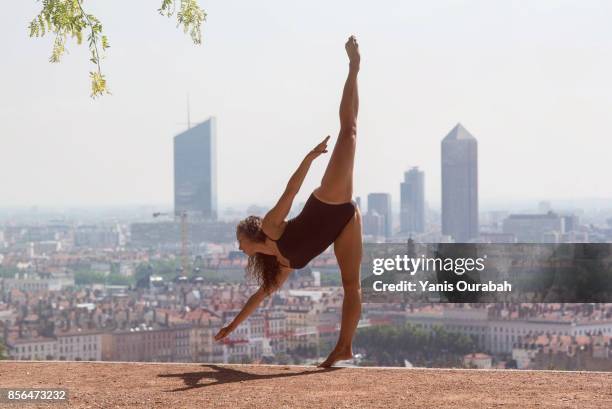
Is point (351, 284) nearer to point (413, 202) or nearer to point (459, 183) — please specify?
point (459, 183)

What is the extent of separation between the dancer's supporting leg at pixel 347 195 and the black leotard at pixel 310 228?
70 millimetres

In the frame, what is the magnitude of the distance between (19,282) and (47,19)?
394ft

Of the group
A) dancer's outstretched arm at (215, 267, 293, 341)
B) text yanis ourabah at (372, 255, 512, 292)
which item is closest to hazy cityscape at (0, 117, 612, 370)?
text yanis ourabah at (372, 255, 512, 292)

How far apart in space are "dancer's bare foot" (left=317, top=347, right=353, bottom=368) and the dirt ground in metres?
0.09

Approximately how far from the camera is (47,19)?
7.56m

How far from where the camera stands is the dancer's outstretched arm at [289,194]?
24.5ft

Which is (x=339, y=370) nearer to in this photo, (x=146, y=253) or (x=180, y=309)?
(x=180, y=309)

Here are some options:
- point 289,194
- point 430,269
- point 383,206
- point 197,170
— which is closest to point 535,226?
point 383,206

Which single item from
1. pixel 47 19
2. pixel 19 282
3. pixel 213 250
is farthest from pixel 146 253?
pixel 47 19

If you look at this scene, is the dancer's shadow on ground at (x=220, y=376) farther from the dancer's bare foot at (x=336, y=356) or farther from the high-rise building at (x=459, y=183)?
the high-rise building at (x=459, y=183)

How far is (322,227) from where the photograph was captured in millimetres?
7688

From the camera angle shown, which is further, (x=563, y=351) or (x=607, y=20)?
(x=607, y=20)

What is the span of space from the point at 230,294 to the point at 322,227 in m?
93.5

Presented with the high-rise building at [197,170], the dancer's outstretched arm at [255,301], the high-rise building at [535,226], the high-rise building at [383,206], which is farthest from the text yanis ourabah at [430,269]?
the high-rise building at [197,170]
